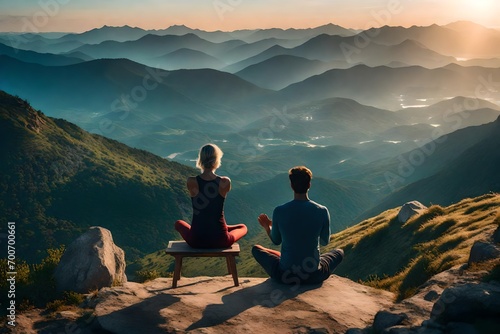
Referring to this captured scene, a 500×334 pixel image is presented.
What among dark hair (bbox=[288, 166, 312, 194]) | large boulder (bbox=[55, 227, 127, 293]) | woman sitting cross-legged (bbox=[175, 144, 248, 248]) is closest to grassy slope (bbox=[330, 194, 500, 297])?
dark hair (bbox=[288, 166, 312, 194])

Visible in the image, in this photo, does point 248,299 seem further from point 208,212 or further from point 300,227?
point 208,212

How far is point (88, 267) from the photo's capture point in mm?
14508

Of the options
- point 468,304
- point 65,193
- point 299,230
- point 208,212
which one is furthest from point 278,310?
point 65,193

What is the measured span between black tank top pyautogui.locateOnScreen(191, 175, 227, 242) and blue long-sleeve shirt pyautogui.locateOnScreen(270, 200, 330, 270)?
166 centimetres

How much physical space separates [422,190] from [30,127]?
149 metres

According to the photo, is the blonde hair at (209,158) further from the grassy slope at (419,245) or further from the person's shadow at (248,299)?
the grassy slope at (419,245)

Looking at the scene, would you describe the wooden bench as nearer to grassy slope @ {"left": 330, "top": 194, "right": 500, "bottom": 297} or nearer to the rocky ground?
the rocky ground

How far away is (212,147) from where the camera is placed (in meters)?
13.5

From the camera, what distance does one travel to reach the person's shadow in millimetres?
11711

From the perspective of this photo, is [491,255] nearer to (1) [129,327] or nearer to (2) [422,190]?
(1) [129,327]

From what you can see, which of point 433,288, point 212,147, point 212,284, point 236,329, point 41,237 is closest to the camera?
point 236,329

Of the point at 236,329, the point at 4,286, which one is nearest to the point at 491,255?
the point at 236,329

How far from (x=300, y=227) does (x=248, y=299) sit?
2363mm

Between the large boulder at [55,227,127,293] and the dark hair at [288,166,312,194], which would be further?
the large boulder at [55,227,127,293]
